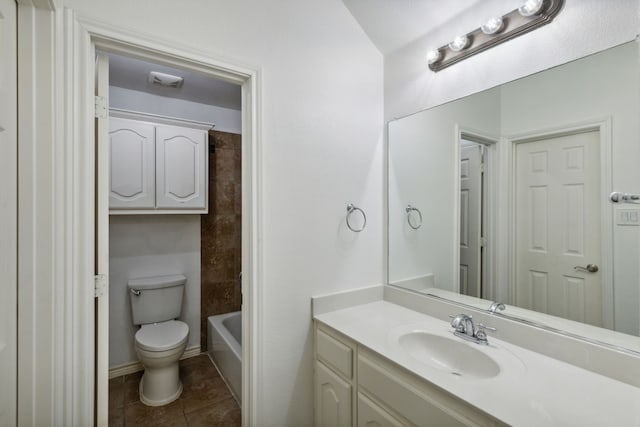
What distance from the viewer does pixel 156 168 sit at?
7.68ft

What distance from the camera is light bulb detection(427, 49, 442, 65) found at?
5.00ft

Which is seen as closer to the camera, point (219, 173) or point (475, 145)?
point (475, 145)

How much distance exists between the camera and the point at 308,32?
1561mm

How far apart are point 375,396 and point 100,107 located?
1533 mm

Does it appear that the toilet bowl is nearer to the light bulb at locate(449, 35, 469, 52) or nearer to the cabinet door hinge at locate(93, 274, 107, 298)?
the cabinet door hinge at locate(93, 274, 107, 298)

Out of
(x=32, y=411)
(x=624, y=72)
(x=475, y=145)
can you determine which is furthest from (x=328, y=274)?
(x=624, y=72)

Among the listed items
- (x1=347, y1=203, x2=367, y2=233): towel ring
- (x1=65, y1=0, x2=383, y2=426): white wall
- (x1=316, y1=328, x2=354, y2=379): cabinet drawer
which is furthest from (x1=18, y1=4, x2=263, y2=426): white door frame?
Result: (x1=347, y1=203, x2=367, y2=233): towel ring

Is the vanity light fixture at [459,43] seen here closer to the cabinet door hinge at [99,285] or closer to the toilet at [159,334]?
the cabinet door hinge at [99,285]

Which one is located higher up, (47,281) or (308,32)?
(308,32)

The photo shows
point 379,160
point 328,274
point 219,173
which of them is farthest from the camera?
point 219,173

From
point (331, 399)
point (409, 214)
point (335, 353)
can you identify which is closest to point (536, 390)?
point (335, 353)

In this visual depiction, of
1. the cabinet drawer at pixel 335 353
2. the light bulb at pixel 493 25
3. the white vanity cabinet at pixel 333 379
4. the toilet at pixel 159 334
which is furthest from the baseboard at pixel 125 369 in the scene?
the light bulb at pixel 493 25

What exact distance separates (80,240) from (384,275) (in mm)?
1502

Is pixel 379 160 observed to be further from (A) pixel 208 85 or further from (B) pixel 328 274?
(A) pixel 208 85
